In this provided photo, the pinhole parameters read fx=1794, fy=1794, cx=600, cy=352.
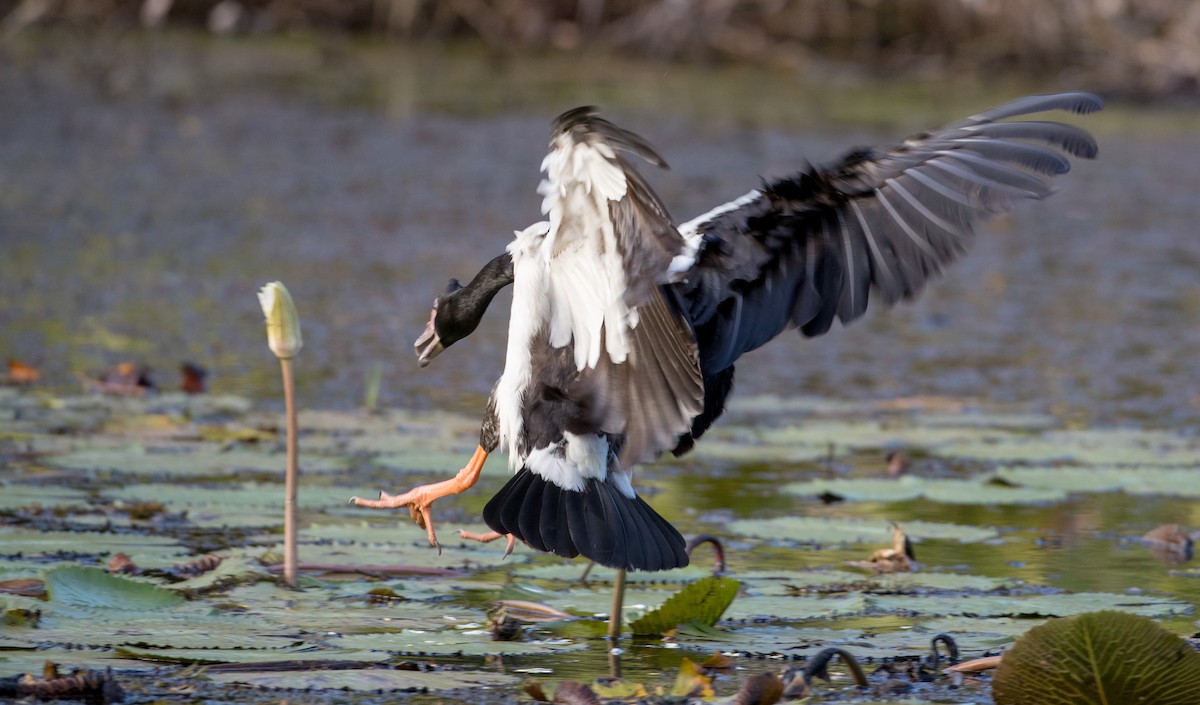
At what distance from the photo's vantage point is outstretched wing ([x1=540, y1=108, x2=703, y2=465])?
316cm

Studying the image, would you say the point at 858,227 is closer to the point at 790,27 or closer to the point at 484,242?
the point at 484,242

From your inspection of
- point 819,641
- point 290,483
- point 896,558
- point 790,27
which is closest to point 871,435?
point 896,558

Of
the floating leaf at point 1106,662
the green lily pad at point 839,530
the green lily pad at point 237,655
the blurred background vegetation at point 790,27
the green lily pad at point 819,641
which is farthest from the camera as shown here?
the blurred background vegetation at point 790,27

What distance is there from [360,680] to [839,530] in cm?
177

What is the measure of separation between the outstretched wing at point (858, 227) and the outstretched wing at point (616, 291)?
204mm

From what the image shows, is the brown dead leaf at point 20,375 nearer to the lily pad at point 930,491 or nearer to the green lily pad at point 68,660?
the lily pad at point 930,491

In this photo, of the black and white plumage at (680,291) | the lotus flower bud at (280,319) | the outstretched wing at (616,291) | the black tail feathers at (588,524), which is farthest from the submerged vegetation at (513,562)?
the lotus flower bud at (280,319)

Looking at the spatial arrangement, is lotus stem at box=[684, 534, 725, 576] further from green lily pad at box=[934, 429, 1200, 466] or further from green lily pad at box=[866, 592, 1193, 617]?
green lily pad at box=[934, 429, 1200, 466]

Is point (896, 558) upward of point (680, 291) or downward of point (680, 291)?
downward

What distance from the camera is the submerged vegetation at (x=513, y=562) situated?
10.2 feet

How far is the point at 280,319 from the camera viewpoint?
3.48 metres

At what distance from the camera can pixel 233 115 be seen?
1234cm

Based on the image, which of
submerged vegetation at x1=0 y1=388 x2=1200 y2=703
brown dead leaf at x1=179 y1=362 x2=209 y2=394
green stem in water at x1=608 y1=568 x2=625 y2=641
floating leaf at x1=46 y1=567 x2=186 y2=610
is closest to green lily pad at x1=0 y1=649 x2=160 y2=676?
submerged vegetation at x1=0 y1=388 x2=1200 y2=703

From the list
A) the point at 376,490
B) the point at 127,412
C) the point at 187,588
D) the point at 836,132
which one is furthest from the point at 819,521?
the point at 836,132
